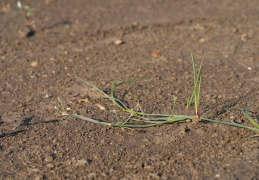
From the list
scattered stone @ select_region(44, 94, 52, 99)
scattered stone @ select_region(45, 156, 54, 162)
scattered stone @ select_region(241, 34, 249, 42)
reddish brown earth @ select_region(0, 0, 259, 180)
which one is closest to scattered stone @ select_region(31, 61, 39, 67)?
reddish brown earth @ select_region(0, 0, 259, 180)

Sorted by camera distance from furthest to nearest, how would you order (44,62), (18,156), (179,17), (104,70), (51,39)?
(179,17) → (51,39) → (44,62) → (104,70) → (18,156)

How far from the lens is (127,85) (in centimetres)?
269

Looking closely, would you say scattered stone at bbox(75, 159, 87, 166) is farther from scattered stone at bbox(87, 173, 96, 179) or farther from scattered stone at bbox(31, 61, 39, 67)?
scattered stone at bbox(31, 61, 39, 67)

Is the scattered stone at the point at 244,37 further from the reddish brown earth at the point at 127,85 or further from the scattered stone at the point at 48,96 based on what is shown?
the scattered stone at the point at 48,96

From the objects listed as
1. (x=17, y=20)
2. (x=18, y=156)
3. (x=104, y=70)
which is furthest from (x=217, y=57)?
(x=17, y=20)

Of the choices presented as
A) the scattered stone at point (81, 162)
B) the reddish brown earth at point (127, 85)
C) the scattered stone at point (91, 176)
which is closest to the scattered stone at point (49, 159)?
the reddish brown earth at point (127, 85)

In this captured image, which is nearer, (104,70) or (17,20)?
(104,70)

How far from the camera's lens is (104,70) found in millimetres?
2967

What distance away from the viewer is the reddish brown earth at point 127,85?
1.86 m

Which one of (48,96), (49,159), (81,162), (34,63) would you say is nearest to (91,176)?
(81,162)

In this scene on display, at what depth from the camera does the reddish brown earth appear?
1855mm

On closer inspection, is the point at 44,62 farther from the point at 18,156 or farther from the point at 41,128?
the point at 18,156

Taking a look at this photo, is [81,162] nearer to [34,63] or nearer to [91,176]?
[91,176]

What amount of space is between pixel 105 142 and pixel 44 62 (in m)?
1.40
